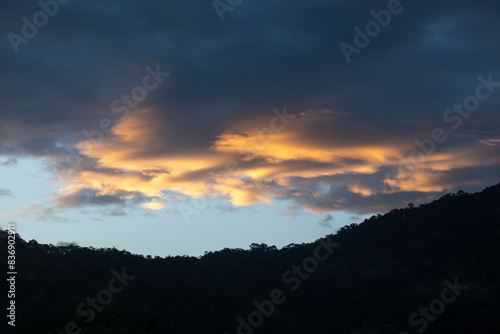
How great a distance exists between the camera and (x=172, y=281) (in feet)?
229

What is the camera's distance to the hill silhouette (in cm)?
5384

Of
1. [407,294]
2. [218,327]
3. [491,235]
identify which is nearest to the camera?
[218,327]

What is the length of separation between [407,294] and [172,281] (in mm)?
31397

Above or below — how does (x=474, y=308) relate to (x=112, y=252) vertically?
below

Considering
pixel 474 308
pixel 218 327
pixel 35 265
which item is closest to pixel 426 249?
pixel 474 308

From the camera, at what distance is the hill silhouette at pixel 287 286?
177 feet

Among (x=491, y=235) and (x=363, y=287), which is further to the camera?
(x=491, y=235)

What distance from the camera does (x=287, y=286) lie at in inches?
2960

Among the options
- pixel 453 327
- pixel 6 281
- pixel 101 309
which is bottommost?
pixel 453 327

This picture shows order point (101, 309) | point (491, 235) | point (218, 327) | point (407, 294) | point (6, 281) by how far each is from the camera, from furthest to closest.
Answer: point (491, 235) → point (407, 294) → point (218, 327) → point (6, 281) → point (101, 309)

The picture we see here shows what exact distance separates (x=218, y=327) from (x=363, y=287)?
22.5 meters

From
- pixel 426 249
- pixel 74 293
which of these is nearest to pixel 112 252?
pixel 74 293

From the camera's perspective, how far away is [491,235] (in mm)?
78750

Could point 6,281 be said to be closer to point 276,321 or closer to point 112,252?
point 112,252
